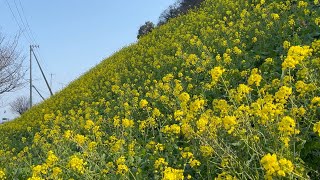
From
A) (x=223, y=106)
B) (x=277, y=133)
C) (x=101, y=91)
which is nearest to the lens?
(x=277, y=133)

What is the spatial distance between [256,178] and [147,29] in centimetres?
2339

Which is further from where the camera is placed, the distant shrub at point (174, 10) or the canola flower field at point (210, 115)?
the distant shrub at point (174, 10)

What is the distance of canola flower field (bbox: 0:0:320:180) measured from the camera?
107 inches

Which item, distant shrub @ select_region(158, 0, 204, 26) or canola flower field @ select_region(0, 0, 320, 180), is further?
distant shrub @ select_region(158, 0, 204, 26)

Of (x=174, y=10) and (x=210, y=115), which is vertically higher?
(x=210, y=115)

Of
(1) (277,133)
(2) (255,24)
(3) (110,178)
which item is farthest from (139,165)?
(2) (255,24)

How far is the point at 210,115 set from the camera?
11.9 feet

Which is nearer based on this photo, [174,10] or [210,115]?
[210,115]

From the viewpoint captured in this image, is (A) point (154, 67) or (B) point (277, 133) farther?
(A) point (154, 67)

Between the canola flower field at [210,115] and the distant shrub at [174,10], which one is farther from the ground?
the canola flower field at [210,115]

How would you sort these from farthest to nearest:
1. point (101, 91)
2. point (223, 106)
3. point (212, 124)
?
1. point (101, 91)
2. point (223, 106)
3. point (212, 124)

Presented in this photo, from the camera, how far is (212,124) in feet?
9.64

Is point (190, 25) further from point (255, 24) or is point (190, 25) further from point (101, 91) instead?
point (255, 24)

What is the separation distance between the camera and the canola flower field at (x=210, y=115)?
2.73m
